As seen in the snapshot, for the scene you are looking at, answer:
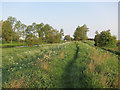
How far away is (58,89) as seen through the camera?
4.38 metres

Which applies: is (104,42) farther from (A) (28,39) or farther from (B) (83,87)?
(A) (28,39)

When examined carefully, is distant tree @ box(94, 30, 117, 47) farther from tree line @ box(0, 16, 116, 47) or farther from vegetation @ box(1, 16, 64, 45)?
vegetation @ box(1, 16, 64, 45)

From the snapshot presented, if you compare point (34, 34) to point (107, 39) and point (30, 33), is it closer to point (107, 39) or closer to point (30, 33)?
point (30, 33)

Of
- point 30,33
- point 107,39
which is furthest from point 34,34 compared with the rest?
point 107,39

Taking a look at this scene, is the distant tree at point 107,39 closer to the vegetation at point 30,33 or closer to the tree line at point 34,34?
the tree line at point 34,34

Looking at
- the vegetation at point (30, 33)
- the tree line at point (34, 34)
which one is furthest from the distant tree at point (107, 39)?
the vegetation at point (30, 33)

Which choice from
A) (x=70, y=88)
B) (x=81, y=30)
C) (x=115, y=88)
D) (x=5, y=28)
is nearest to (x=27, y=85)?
(x=70, y=88)

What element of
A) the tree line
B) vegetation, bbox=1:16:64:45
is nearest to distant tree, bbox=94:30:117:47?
the tree line

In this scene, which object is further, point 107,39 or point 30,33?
point 30,33

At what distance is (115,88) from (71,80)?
7.43 ft

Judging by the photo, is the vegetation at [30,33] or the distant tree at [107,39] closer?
the distant tree at [107,39]

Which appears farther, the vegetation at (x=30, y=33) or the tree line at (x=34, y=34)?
the vegetation at (x=30, y=33)

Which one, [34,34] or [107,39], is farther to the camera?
[34,34]

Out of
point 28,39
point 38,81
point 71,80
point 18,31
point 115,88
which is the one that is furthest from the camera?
point 18,31
